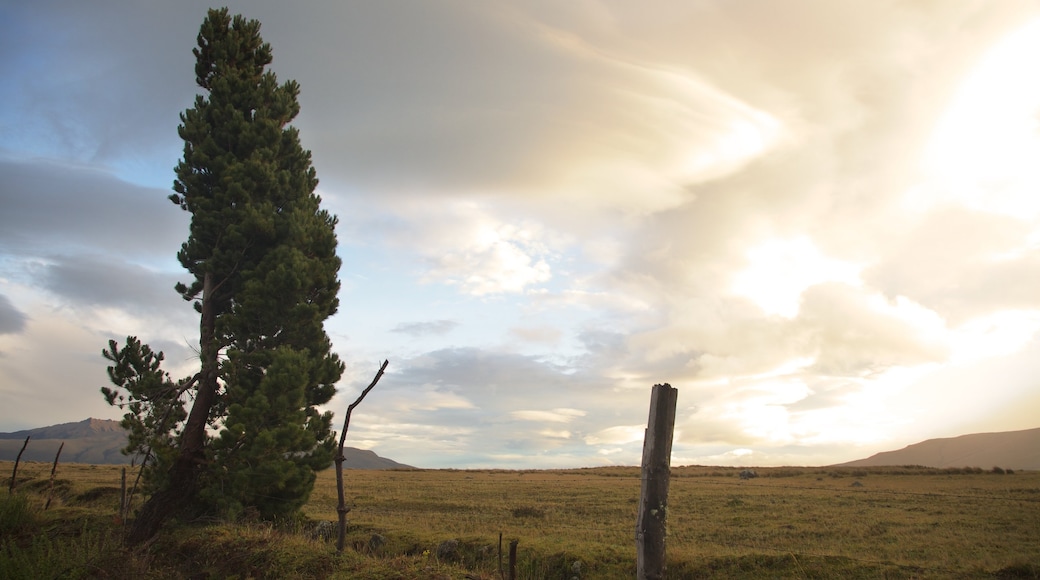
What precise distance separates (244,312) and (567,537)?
50.2 feet

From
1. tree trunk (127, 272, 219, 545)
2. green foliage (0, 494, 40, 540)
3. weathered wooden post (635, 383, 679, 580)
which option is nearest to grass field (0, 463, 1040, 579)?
green foliage (0, 494, 40, 540)

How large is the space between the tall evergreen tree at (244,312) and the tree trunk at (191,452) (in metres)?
0.04

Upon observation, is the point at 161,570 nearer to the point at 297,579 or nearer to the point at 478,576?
the point at 297,579

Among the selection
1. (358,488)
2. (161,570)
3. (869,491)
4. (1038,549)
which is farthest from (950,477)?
(161,570)

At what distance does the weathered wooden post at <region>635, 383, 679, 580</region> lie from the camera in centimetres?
794

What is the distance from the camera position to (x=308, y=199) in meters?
26.2

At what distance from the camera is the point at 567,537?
2278 cm

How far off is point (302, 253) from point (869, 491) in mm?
Result: 43586

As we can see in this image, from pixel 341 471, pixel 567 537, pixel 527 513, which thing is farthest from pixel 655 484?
pixel 527 513

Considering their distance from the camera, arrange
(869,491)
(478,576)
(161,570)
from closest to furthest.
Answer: (478,576)
(161,570)
(869,491)

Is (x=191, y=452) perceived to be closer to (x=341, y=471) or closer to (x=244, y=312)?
(x=244, y=312)

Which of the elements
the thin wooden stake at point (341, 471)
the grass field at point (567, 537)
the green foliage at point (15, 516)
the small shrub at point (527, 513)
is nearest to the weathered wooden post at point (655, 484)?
the grass field at point (567, 537)

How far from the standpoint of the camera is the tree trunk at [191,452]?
65.8 ft

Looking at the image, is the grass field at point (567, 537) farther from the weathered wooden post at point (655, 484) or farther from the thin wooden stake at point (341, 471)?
the weathered wooden post at point (655, 484)
